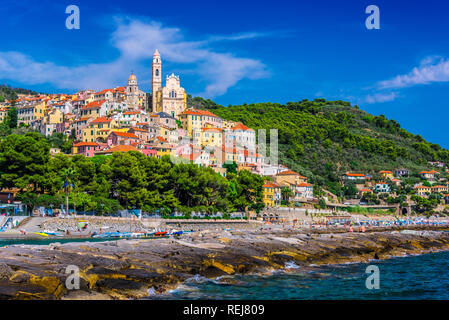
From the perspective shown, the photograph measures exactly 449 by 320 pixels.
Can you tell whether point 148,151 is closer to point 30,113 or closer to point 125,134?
point 125,134

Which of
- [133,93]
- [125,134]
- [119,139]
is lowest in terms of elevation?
[119,139]

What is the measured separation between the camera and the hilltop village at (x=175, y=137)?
87188 mm

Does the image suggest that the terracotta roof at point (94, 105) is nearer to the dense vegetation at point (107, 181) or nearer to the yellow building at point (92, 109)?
the yellow building at point (92, 109)

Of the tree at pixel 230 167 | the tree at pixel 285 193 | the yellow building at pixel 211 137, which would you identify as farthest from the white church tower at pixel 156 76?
the tree at pixel 285 193

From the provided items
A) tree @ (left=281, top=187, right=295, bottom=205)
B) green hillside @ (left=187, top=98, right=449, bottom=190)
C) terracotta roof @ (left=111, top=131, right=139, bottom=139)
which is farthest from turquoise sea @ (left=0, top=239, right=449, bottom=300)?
green hillside @ (left=187, top=98, right=449, bottom=190)

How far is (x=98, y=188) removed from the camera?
59.7 metres

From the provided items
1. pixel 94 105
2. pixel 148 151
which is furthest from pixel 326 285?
pixel 94 105

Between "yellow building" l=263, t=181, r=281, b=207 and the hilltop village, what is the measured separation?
0.58 ft

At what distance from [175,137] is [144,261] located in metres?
76.9

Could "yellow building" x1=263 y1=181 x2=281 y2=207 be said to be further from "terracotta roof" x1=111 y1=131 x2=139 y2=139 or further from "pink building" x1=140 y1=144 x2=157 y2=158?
"terracotta roof" x1=111 y1=131 x2=139 y2=139

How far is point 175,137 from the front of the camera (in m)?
99.3

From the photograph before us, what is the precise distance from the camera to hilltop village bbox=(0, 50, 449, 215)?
286 feet

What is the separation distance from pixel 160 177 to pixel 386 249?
3240 cm
